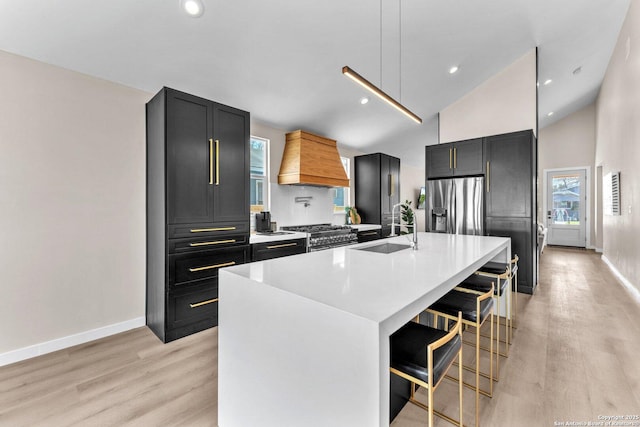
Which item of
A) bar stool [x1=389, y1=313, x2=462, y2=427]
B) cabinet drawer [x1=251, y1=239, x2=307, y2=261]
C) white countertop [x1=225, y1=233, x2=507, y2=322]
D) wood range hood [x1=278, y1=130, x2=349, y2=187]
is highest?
wood range hood [x1=278, y1=130, x2=349, y2=187]

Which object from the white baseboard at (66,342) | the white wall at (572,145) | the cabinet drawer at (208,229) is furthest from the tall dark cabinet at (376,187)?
the white wall at (572,145)

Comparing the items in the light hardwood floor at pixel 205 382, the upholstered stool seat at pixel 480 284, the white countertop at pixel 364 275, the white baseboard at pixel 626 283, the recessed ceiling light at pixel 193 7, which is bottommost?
the light hardwood floor at pixel 205 382

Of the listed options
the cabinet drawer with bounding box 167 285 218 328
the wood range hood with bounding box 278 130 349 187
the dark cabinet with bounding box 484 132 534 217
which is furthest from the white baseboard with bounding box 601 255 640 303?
the cabinet drawer with bounding box 167 285 218 328

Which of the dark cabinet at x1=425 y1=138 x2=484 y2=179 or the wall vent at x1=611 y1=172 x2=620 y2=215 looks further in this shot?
the wall vent at x1=611 y1=172 x2=620 y2=215

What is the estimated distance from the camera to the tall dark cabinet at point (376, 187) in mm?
5703

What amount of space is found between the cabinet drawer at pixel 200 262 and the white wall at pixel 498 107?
169 inches

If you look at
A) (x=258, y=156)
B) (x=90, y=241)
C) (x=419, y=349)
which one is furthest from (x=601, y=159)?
(x=90, y=241)

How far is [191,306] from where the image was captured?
2748mm

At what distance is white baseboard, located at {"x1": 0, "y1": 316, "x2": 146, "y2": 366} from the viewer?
224 centimetres

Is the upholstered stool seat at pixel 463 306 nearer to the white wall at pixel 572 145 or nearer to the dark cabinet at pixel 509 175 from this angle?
the dark cabinet at pixel 509 175

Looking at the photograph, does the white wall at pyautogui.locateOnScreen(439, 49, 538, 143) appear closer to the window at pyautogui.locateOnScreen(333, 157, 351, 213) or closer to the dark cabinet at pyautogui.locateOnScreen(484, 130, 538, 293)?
the dark cabinet at pyautogui.locateOnScreen(484, 130, 538, 293)

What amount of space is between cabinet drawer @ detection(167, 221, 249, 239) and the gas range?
3.64ft

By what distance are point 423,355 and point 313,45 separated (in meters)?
2.96

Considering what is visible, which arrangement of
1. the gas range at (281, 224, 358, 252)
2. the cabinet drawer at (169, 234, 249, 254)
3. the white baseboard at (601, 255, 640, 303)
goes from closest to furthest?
the cabinet drawer at (169, 234, 249, 254)
the white baseboard at (601, 255, 640, 303)
the gas range at (281, 224, 358, 252)
